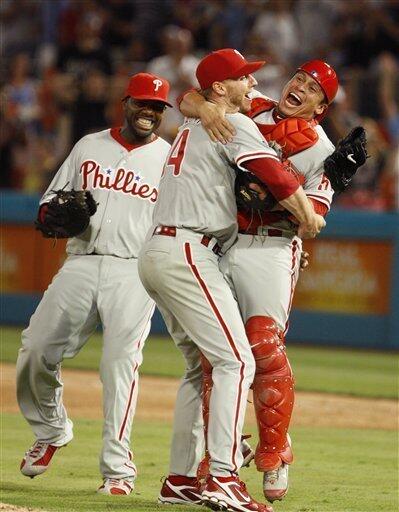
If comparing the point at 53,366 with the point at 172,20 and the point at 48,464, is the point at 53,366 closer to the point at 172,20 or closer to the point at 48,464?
the point at 48,464

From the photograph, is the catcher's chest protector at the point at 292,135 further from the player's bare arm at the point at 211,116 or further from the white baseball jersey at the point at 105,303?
the white baseball jersey at the point at 105,303

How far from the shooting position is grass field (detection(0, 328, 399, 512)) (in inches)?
228

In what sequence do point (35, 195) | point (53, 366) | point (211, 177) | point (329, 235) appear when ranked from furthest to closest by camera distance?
point (35, 195)
point (329, 235)
point (53, 366)
point (211, 177)

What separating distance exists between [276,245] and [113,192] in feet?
3.98

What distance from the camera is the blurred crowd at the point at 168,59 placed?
1420 cm

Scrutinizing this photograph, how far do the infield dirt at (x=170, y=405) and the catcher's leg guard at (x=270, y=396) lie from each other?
11.8 ft

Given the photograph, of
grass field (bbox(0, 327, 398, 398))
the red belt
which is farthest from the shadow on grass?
grass field (bbox(0, 327, 398, 398))

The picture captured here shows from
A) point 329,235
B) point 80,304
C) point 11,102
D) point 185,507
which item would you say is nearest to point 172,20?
point 11,102

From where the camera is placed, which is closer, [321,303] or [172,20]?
[321,303]

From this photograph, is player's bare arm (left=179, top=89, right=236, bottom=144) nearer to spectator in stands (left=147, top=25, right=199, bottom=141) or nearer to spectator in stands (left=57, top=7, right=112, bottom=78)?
spectator in stands (left=147, top=25, right=199, bottom=141)

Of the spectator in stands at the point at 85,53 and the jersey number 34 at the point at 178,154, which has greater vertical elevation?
the spectator in stands at the point at 85,53

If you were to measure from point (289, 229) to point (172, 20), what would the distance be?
11.0m

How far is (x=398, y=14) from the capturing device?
49.7 ft

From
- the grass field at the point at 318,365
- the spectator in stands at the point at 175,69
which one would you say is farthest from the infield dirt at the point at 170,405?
the spectator in stands at the point at 175,69
